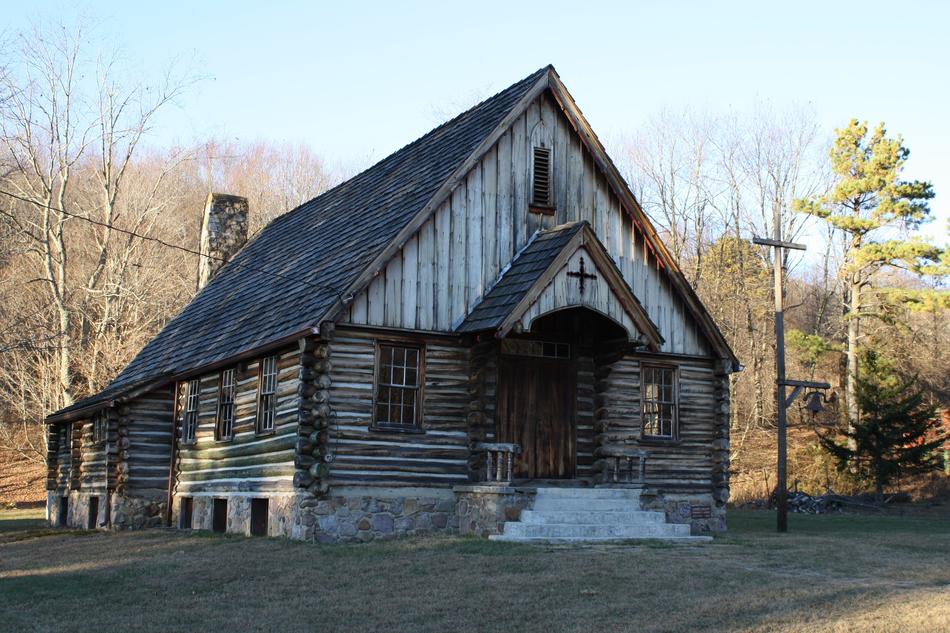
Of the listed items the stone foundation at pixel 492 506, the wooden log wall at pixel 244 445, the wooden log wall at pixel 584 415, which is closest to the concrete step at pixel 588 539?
the stone foundation at pixel 492 506

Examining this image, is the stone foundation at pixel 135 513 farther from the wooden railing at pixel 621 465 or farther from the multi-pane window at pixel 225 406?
the wooden railing at pixel 621 465

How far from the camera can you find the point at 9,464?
42.7 metres

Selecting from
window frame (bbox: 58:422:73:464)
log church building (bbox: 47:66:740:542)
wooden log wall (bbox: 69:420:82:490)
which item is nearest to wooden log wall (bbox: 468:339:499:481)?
log church building (bbox: 47:66:740:542)

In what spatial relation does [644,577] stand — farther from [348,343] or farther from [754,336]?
[754,336]

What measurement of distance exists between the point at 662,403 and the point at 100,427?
13.3 meters

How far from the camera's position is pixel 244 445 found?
20.8m

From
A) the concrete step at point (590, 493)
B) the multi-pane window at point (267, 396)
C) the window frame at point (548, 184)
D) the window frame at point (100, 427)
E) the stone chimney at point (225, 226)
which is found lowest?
the concrete step at point (590, 493)

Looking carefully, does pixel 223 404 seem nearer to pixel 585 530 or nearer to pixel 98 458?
pixel 98 458

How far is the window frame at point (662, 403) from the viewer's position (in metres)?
21.4

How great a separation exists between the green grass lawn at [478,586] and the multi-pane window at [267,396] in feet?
8.23

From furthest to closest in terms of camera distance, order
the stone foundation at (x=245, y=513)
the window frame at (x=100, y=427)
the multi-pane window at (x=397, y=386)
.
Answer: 1. the window frame at (x=100, y=427)
2. the multi-pane window at (x=397, y=386)
3. the stone foundation at (x=245, y=513)

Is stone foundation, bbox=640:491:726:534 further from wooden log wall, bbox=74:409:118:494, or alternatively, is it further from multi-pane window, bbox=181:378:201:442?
wooden log wall, bbox=74:409:118:494

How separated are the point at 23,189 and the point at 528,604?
34.3 m

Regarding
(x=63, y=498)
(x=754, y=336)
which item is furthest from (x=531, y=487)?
(x=754, y=336)
